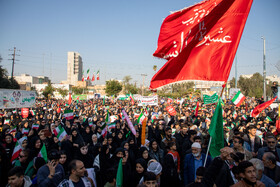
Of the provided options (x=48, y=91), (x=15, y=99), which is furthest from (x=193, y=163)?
(x=48, y=91)

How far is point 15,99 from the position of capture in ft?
41.3

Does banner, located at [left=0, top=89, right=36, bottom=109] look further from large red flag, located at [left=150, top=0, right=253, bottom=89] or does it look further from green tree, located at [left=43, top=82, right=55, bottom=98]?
green tree, located at [left=43, top=82, right=55, bottom=98]

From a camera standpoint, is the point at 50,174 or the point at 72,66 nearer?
the point at 50,174

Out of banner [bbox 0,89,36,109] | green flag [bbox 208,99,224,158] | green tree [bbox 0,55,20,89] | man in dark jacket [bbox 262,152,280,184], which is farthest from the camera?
green tree [bbox 0,55,20,89]

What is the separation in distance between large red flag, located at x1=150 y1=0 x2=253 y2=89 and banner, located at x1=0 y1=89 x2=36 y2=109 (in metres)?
10.4

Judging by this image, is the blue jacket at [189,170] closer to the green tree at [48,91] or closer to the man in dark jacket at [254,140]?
the man in dark jacket at [254,140]

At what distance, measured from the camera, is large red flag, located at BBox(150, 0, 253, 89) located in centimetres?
445

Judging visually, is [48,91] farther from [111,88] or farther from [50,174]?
[50,174]

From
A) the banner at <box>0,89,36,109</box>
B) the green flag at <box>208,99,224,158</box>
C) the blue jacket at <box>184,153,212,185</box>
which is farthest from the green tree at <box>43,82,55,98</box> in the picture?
the green flag at <box>208,99,224,158</box>

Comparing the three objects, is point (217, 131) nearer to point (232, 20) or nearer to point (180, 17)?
point (232, 20)

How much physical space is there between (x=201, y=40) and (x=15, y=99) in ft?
38.4

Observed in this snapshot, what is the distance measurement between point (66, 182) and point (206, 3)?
4.31 metres

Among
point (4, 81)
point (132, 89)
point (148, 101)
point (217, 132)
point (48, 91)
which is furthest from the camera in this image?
point (132, 89)

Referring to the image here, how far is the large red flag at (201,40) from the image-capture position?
14.6 ft
